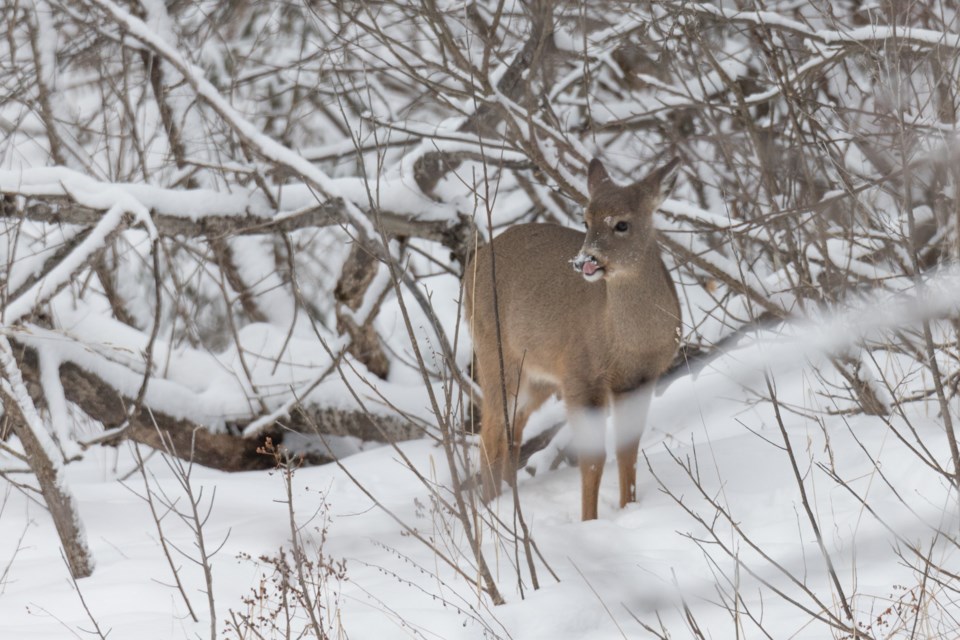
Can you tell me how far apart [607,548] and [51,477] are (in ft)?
7.77

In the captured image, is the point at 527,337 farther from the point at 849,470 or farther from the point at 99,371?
the point at 99,371

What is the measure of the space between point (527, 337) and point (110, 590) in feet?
8.26

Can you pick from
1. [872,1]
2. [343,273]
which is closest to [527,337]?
[343,273]

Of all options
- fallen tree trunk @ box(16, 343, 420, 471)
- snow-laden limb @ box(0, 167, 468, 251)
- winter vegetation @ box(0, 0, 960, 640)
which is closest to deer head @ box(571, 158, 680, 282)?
winter vegetation @ box(0, 0, 960, 640)

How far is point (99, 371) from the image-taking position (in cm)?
657

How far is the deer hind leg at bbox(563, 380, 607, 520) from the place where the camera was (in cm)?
535

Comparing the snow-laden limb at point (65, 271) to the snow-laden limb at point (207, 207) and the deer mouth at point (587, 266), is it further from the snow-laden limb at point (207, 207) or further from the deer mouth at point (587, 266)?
the deer mouth at point (587, 266)

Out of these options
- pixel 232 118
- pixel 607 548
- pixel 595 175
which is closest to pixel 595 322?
pixel 595 175

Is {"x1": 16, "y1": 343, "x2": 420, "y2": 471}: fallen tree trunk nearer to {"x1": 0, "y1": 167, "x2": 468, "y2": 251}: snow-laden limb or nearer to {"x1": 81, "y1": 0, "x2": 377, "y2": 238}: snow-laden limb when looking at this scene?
{"x1": 0, "y1": 167, "x2": 468, "y2": 251}: snow-laden limb

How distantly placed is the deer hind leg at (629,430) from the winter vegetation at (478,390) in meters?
0.15

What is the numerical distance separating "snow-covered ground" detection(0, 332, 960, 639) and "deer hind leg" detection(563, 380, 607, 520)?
5.5 inches

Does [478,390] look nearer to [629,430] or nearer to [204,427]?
[629,430]

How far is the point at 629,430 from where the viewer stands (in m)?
5.47

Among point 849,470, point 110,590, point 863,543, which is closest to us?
point 863,543
